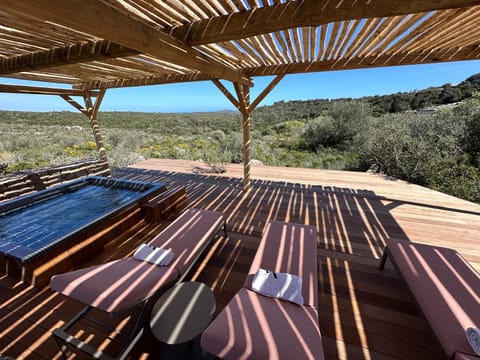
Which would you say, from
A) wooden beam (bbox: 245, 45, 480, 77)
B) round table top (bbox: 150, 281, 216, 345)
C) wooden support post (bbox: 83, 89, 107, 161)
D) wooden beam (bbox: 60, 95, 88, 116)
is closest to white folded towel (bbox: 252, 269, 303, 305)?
round table top (bbox: 150, 281, 216, 345)

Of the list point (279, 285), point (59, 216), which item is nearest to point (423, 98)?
point (279, 285)

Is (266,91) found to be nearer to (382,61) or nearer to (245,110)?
(245,110)

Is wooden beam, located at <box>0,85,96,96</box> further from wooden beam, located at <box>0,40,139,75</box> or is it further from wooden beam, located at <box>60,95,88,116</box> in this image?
wooden beam, located at <box>0,40,139,75</box>

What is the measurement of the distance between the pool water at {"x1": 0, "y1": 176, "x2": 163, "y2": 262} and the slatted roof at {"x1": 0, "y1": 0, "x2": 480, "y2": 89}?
7.19 feet

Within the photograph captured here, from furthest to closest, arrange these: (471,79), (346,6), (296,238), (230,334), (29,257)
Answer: (471,79) < (296,238) < (29,257) < (346,6) < (230,334)

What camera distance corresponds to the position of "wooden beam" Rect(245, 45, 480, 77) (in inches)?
105

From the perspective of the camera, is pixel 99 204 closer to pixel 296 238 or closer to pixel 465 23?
pixel 296 238

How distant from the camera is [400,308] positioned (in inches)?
77.3

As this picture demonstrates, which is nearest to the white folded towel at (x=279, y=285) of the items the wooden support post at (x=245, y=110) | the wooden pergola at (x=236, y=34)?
the wooden pergola at (x=236, y=34)

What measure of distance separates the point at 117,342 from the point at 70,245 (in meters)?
1.43

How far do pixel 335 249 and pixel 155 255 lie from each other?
234 cm

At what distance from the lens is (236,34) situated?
1.74 m

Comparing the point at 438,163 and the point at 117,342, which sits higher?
the point at 438,163

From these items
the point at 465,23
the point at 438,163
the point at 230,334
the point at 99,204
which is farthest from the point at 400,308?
the point at 438,163
